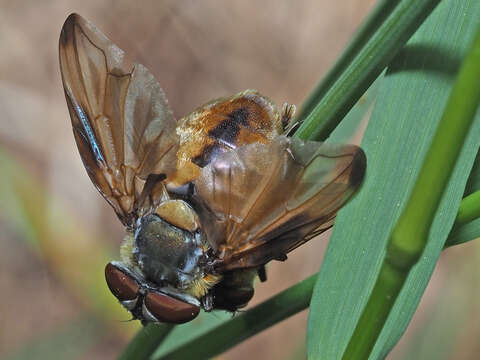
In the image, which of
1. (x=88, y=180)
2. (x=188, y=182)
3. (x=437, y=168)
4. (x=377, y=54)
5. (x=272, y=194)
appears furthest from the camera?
(x=88, y=180)

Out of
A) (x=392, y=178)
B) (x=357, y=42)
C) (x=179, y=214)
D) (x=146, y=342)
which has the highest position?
(x=357, y=42)

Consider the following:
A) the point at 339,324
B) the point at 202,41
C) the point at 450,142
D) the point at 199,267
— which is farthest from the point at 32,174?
the point at 450,142

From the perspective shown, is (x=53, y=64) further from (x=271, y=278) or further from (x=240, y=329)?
(x=240, y=329)

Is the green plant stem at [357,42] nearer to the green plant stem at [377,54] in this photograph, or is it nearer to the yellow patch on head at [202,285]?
the green plant stem at [377,54]

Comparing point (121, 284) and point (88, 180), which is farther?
point (88, 180)

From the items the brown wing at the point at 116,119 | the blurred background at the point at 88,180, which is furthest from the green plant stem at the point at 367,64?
the blurred background at the point at 88,180

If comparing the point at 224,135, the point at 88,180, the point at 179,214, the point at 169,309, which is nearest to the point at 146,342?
the point at 169,309

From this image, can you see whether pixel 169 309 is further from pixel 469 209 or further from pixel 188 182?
pixel 469 209
